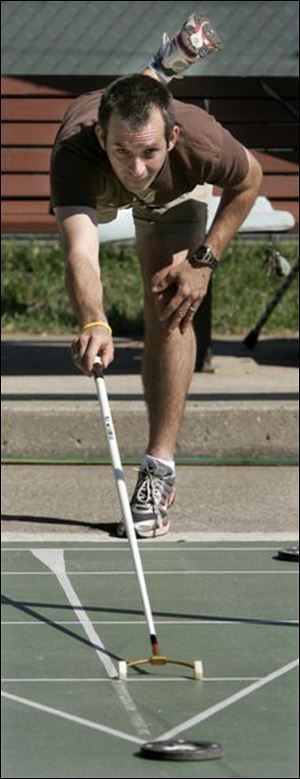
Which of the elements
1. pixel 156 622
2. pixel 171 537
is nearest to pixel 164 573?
pixel 156 622

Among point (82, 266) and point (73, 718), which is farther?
point (73, 718)

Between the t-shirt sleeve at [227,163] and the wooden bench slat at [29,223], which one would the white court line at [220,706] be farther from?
the t-shirt sleeve at [227,163]

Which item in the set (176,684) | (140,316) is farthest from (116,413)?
(176,684)

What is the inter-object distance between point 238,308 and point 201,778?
50.2 meters

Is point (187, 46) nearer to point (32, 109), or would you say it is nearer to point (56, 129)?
point (56, 129)

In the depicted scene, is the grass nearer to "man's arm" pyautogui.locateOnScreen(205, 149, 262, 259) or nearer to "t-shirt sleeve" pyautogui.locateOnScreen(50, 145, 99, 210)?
"man's arm" pyautogui.locateOnScreen(205, 149, 262, 259)

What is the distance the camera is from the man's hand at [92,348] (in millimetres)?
6082

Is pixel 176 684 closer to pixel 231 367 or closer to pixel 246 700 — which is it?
pixel 246 700

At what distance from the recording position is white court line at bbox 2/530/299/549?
93.8 feet

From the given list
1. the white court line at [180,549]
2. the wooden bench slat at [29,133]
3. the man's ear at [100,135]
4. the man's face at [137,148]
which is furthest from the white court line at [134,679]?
the man's face at [137,148]

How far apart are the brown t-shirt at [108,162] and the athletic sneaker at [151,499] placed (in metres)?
1.38

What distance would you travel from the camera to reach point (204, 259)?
6746 mm

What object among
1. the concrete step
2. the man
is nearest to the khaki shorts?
the man

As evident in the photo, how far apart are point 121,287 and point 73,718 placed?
36.6 meters
